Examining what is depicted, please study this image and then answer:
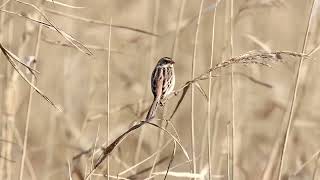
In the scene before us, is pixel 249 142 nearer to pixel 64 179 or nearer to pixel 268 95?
pixel 268 95

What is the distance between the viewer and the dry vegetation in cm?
313

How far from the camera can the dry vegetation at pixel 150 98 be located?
3129 millimetres

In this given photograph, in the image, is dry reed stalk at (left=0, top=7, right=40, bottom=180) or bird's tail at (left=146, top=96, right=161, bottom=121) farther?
dry reed stalk at (left=0, top=7, right=40, bottom=180)

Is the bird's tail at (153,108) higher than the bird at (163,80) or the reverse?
the reverse

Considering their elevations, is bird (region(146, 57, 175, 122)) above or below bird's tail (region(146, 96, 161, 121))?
above

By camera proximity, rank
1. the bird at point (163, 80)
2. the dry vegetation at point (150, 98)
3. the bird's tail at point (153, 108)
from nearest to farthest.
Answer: the bird's tail at point (153, 108) → the bird at point (163, 80) → the dry vegetation at point (150, 98)

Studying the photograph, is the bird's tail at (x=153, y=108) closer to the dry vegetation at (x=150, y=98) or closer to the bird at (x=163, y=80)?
the bird at (x=163, y=80)

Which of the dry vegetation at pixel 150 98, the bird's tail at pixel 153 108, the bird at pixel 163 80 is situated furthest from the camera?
the dry vegetation at pixel 150 98

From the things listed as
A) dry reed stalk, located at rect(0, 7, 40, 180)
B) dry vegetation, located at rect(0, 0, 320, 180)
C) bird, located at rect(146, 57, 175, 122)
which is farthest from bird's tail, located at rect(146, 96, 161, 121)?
dry reed stalk, located at rect(0, 7, 40, 180)

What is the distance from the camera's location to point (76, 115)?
489cm

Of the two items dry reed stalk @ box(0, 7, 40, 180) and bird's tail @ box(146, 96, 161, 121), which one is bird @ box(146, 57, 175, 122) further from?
dry reed stalk @ box(0, 7, 40, 180)

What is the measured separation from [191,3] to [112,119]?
2.50m

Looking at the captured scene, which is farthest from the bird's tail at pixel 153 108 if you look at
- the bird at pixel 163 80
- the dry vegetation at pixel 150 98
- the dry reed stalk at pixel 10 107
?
the dry reed stalk at pixel 10 107

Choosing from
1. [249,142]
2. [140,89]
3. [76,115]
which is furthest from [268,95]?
[76,115]
